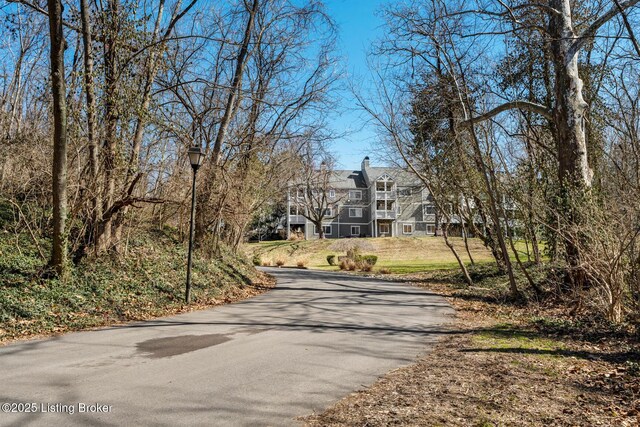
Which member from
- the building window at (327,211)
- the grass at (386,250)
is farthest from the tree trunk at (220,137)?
the building window at (327,211)

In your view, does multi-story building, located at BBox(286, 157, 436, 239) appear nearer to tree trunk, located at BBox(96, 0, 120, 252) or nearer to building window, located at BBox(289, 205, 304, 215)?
building window, located at BBox(289, 205, 304, 215)

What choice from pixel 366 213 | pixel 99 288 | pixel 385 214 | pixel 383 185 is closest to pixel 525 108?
pixel 99 288

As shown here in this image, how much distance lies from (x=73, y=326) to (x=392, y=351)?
571 cm

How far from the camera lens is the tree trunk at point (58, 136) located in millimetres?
9195

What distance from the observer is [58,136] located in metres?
9.26

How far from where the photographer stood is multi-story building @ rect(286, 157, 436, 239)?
60.0 meters

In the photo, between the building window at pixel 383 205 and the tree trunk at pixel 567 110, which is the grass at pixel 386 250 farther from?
the tree trunk at pixel 567 110

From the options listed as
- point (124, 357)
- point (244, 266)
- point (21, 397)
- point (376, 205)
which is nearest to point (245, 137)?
point (244, 266)

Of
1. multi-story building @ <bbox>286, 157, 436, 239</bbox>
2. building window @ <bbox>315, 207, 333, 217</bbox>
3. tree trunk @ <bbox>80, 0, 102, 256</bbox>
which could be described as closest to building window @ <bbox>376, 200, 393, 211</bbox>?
multi-story building @ <bbox>286, 157, 436, 239</bbox>

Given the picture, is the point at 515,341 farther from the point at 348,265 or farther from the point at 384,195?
the point at 384,195

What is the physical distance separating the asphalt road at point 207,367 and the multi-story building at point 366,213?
4938 cm

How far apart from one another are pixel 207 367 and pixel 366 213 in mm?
58901

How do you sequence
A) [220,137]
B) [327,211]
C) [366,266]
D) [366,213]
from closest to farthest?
[220,137] → [366,266] → [327,211] → [366,213]

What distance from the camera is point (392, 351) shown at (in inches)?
266
